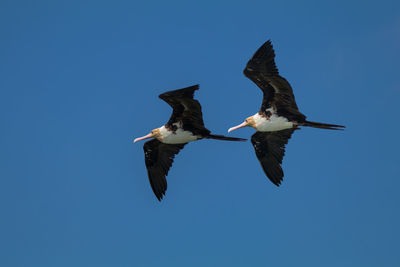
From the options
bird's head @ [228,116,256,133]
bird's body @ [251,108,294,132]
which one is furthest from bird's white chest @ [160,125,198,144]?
bird's body @ [251,108,294,132]

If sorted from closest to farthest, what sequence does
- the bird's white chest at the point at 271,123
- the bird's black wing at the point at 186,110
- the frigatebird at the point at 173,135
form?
the bird's black wing at the point at 186,110
the frigatebird at the point at 173,135
the bird's white chest at the point at 271,123

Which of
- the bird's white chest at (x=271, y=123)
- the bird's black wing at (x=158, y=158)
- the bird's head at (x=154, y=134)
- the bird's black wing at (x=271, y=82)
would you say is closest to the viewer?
the bird's black wing at (x=271, y=82)

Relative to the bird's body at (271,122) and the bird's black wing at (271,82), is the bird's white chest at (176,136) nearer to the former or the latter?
the bird's body at (271,122)

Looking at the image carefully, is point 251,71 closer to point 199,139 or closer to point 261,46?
point 261,46

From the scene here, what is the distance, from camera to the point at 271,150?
17.7 metres

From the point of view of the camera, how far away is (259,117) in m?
16.7

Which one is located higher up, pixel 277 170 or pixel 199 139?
pixel 199 139

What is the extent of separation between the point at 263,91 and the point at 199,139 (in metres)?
2.15

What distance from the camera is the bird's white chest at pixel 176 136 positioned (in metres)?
16.4

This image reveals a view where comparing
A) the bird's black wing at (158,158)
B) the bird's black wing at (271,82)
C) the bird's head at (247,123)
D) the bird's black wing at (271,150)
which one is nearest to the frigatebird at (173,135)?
the bird's black wing at (158,158)

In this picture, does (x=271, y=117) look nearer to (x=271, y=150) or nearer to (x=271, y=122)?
(x=271, y=122)

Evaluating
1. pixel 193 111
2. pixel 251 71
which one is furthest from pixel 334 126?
pixel 193 111

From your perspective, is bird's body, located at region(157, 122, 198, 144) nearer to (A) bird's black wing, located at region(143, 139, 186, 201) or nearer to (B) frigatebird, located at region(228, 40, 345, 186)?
(A) bird's black wing, located at region(143, 139, 186, 201)

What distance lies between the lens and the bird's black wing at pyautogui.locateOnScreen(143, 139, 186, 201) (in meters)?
17.5
